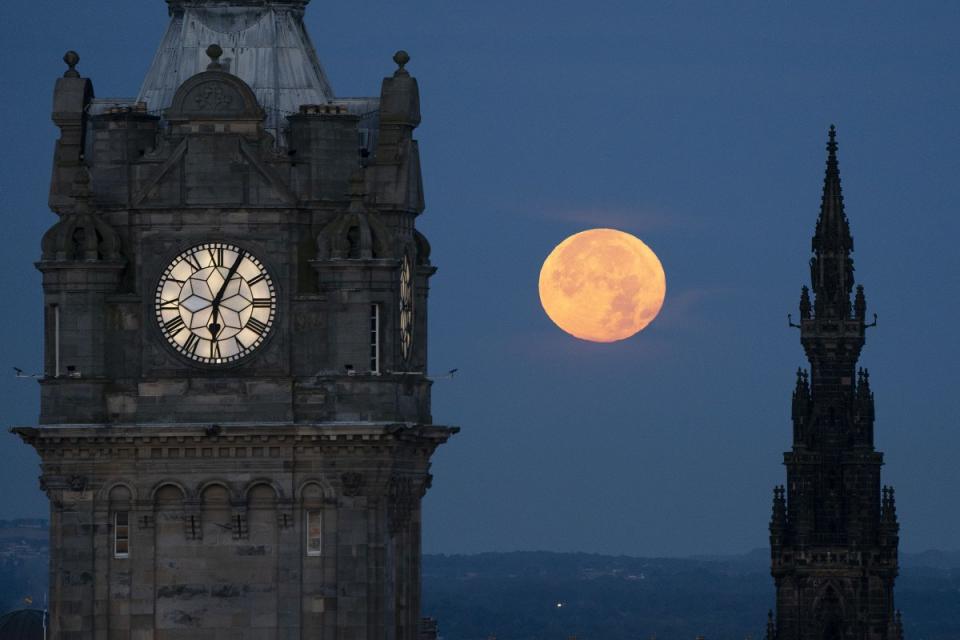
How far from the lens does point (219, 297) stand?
366ft

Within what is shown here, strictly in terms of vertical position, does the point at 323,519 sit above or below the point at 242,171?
below

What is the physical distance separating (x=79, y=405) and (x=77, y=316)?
2.57 metres

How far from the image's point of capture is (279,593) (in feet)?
369

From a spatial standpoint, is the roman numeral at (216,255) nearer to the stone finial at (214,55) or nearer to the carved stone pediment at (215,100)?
the carved stone pediment at (215,100)

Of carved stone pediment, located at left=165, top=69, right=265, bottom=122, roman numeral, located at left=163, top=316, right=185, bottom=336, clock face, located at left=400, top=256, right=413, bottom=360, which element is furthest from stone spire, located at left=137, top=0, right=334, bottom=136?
roman numeral, located at left=163, top=316, right=185, bottom=336

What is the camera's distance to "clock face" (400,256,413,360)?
114 meters

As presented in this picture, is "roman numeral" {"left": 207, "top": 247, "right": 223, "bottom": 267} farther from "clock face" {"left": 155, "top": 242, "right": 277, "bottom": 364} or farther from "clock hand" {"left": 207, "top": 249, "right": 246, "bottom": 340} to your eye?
"clock hand" {"left": 207, "top": 249, "right": 246, "bottom": 340}

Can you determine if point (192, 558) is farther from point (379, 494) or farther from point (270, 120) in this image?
point (270, 120)

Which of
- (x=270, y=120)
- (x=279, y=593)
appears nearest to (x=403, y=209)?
(x=270, y=120)

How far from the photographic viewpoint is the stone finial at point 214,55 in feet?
369

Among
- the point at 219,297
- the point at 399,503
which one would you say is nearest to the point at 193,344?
the point at 219,297

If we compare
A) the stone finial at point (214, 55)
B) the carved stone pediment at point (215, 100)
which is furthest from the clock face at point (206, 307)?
the stone finial at point (214, 55)

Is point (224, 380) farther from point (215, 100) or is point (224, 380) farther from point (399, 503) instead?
point (215, 100)

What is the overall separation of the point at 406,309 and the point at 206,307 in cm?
629
